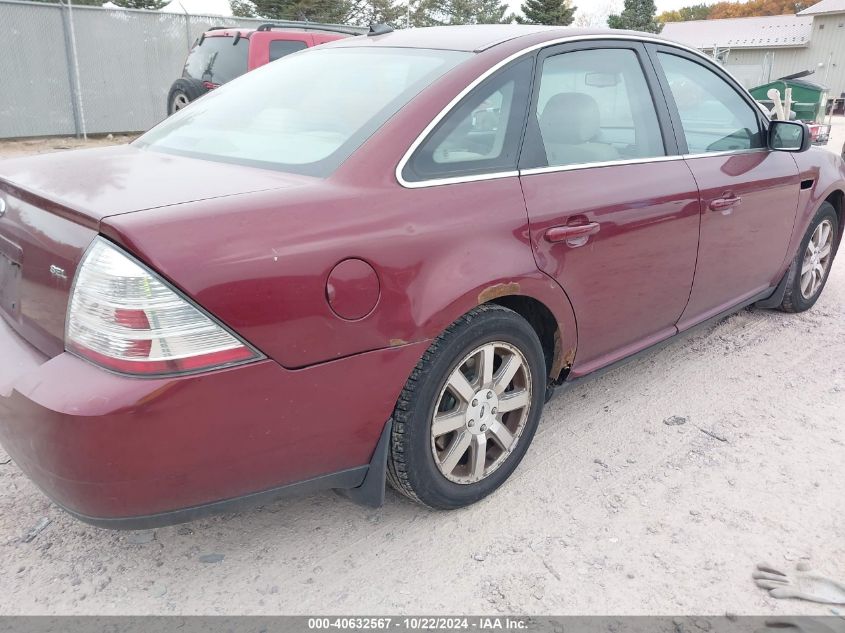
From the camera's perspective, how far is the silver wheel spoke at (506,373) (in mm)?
2508

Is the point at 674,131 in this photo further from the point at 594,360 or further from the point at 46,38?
the point at 46,38

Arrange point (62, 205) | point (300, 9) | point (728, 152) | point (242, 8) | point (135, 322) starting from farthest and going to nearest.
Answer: point (242, 8) < point (300, 9) < point (728, 152) < point (62, 205) < point (135, 322)

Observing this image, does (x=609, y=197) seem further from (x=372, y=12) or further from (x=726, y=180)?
(x=372, y=12)

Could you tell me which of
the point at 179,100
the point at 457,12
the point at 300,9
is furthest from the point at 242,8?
the point at 179,100

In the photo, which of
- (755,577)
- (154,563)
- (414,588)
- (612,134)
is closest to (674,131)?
(612,134)

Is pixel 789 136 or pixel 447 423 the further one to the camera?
pixel 789 136

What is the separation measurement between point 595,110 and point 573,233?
2.18 ft

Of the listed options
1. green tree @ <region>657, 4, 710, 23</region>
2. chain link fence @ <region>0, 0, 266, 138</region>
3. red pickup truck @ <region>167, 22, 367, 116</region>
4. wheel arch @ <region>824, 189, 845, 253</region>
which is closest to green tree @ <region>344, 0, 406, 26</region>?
chain link fence @ <region>0, 0, 266, 138</region>

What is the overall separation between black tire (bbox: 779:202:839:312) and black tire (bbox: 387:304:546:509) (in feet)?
8.83

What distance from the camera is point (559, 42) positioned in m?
2.80

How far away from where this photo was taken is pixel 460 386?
2377 mm

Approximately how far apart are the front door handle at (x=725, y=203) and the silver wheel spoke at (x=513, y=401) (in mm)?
1460

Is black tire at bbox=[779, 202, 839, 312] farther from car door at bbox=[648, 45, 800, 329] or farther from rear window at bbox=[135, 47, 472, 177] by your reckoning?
rear window at bbox=[135, 47, 472, 177]

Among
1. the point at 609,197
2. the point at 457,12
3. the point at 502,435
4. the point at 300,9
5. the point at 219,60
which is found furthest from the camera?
the point at 457,12
